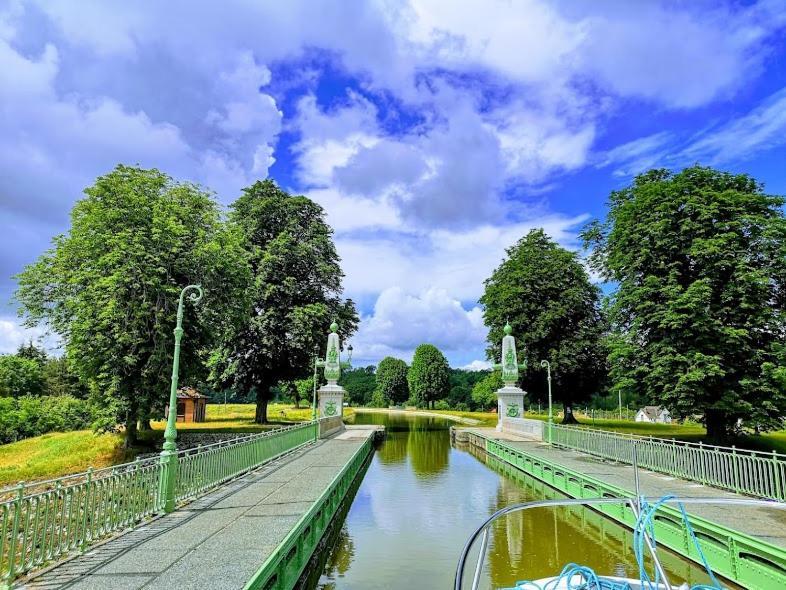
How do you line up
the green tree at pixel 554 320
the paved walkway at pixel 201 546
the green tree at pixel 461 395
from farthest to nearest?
1. the green tree at pixel 461 395
2. the green tree at pixel 554 320
3. the paved walkway at pixel 201 546

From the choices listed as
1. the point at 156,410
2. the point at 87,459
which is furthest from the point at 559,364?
the point at 87,459

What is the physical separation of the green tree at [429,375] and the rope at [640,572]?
8115 centimetres

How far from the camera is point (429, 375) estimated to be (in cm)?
8706

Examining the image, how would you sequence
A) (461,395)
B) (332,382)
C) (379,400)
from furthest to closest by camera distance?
(379,400) < (461,395) < (332,382)

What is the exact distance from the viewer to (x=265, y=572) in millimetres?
6148

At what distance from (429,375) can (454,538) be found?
76.1 m

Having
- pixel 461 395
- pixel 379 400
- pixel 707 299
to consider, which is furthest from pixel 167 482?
pixel 379 400

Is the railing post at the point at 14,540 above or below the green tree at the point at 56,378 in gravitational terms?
below

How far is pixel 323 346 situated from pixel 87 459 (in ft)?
52.4

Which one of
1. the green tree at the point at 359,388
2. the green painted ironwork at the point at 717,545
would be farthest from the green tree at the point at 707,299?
the green tree at the point at 359,388

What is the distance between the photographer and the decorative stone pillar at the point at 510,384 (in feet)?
108

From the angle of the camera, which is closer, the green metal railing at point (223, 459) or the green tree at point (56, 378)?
the green metal railing at point (223, 459)

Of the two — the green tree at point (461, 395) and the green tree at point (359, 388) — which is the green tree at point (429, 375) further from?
the green tree at point (359, 388)

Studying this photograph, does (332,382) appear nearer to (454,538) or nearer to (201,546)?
(454,538)
